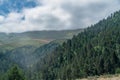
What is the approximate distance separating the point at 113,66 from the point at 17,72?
4180 inches

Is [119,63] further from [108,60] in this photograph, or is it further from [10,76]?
[10,76]

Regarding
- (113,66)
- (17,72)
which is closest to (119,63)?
(113,66)

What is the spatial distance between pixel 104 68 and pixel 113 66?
5.88m

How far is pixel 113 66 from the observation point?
196m

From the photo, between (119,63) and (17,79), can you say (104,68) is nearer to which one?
(119,63)

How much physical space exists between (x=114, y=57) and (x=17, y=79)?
363 ft

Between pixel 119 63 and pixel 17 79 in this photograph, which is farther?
pixel 119 63

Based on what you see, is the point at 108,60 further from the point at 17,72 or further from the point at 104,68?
Answer: the point at 17,72

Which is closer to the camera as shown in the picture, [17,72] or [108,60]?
[17,72]

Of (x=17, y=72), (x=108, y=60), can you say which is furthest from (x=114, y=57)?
(x=17, y=72)

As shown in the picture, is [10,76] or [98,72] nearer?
[10,76]

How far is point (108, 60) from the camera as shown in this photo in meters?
199

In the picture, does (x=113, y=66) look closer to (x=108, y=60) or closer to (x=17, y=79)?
(x=108, y=60)

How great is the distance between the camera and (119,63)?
19738cm
